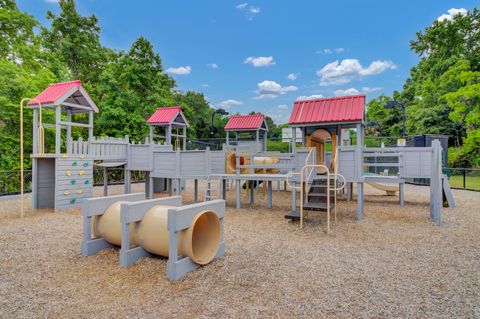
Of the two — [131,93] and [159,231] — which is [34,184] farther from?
[131,93]

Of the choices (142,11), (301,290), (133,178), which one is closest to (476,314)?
(301,290)

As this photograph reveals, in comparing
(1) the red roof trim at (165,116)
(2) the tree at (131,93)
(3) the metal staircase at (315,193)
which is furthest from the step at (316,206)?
(2) the tree at (131,93)

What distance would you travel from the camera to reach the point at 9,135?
45.8ft

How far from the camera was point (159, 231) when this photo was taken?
429 centimetres

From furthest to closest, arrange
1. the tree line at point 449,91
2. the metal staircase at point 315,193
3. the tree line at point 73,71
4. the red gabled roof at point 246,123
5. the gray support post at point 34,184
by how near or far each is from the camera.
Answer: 1. the tree line at point 449,91
2. the red gabled roof at point 246,123
3. the tree line at point 73,71
4. the gray support post at point 34,184
5. the metal staircase at point 315,193

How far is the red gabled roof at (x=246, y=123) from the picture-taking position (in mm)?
16859

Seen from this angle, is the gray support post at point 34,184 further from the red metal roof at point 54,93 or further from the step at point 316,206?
the step at point 316,206

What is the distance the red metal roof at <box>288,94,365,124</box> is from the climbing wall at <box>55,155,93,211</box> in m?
6.62

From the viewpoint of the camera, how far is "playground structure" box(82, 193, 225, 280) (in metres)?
3.92

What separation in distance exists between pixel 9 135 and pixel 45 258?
12.5 metres

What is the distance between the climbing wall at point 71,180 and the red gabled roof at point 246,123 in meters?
9.37

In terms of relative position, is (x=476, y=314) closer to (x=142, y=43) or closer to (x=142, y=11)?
(x=142, y=11)

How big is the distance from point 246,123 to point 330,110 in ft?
29.7

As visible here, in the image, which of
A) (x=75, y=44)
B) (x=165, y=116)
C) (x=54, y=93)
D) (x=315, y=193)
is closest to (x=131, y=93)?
(x=165, y=116)
